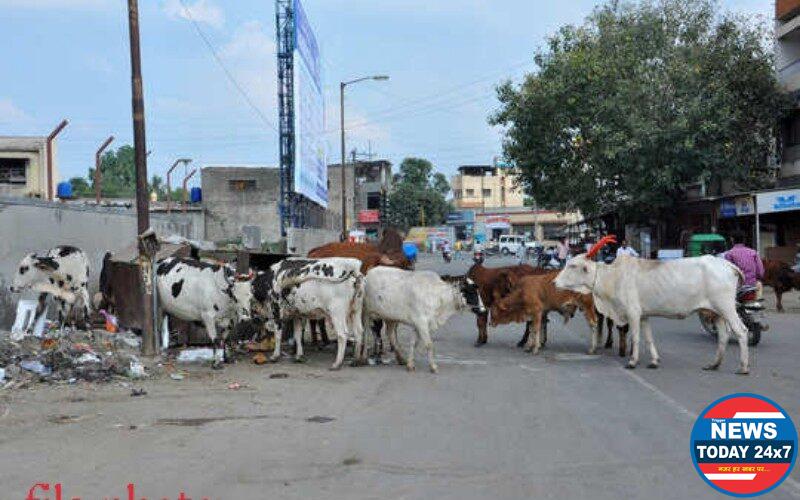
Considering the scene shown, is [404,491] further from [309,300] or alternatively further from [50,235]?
[50,235]

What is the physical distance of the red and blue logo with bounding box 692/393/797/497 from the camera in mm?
5000

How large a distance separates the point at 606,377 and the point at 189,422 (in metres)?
5.56

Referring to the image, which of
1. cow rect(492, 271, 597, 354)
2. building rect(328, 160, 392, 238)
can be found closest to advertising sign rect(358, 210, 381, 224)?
building rect(328, 160, 392, 238)

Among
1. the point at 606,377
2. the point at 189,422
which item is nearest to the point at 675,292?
the point at 606,377

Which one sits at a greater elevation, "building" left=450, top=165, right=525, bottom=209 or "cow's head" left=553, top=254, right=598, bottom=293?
"building" left=450, top=165, right=525, bottom=209

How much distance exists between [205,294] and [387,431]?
5353mm

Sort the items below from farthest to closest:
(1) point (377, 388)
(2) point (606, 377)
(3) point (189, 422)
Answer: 1. (2) point (606, 377)
2. (1) point (377, 388)
3. (3) point (189, 422)

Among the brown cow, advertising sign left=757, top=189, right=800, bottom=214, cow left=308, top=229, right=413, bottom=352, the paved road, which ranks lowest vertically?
the paved road

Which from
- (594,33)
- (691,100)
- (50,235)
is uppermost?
(594,33)

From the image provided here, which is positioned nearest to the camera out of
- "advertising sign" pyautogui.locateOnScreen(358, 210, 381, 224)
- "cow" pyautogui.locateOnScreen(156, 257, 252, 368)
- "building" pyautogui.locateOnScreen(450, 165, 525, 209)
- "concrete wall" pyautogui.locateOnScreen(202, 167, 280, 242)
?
"cow" pyautogui.locateOnScreen(156, 257, 252, 368)

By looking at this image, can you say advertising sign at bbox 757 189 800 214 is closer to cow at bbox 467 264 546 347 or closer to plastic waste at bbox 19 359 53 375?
cow at bbox 467 264 546 347

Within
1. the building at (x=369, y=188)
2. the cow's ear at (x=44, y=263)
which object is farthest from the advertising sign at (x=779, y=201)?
the building at (x=369, y=188)

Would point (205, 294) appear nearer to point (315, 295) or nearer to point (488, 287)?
point (315, 295)

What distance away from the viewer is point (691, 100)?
28078 mm
